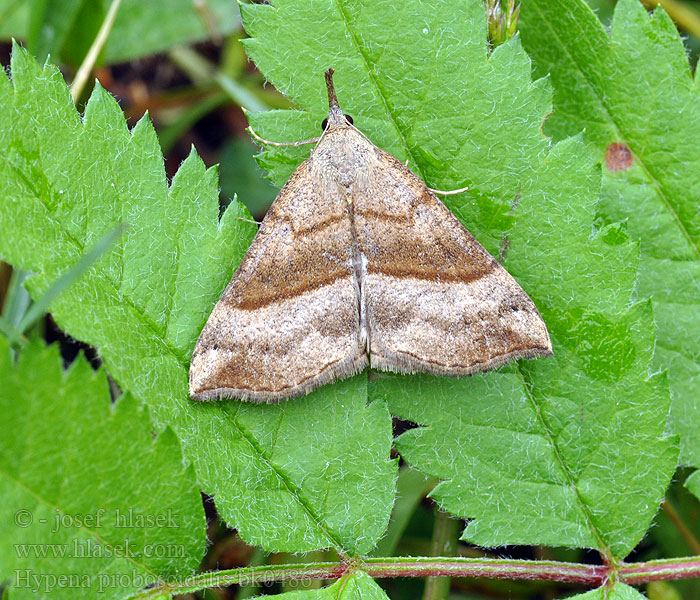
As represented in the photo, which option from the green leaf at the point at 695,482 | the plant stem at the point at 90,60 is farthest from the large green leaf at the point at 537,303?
the plant stem at the point at 90,60

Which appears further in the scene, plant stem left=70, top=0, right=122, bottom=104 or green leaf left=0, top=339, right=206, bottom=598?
plant stem left=70, top=0, right=122, bottom=104

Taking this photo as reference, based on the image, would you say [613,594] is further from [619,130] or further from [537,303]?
[619,130]

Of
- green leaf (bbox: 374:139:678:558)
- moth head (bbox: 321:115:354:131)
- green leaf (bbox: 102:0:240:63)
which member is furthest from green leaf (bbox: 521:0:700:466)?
green leaf (bbox: 102:0:240:63)

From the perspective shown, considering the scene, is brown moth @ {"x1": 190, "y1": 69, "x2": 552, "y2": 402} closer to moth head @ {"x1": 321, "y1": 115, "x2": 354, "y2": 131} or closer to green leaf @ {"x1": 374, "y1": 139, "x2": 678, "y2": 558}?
moth head @ {"x1": 321, "y1": 115, "x2": 354, "y2": 131}

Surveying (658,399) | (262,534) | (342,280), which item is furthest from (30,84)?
(658,399)

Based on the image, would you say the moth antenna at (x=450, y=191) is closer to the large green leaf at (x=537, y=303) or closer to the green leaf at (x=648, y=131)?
the large green leaf at (x=537, y=303)

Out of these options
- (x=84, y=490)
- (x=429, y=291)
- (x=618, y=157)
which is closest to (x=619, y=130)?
(x=618, y=157)

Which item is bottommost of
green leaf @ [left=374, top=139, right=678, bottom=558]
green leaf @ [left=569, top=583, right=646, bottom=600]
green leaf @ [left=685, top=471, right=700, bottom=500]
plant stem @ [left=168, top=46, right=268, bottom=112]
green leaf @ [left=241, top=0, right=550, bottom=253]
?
green leaf @ [left=569, top=583, right=646, bottom=600]
